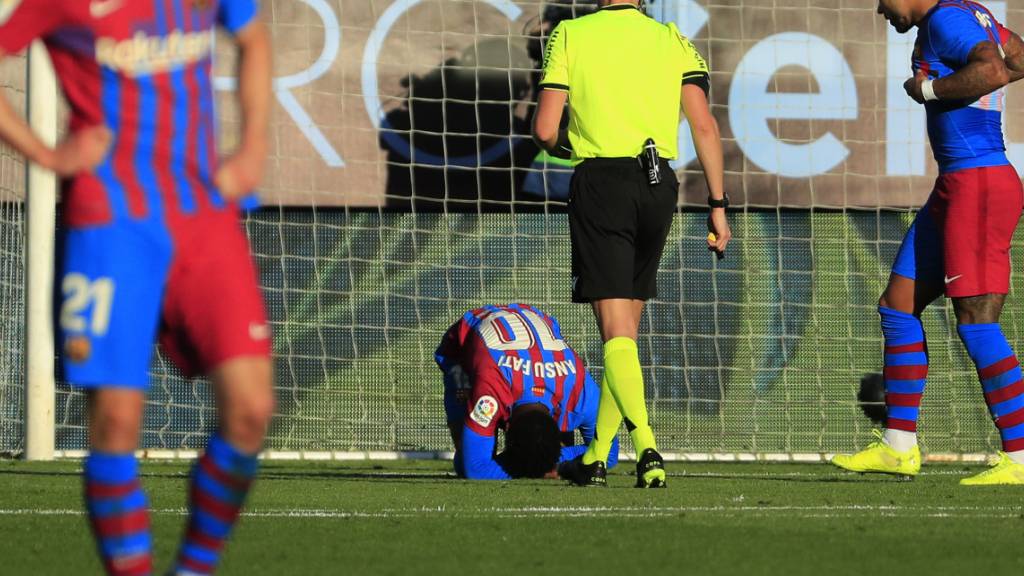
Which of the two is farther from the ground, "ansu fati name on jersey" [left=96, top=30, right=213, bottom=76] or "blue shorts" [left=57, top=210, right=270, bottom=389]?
"ansu fati name on jersey" [left=96, top=30, right=213, bottom=76]

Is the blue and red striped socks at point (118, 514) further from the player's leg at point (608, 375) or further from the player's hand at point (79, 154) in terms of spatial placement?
the player's leg at point (608, 375)

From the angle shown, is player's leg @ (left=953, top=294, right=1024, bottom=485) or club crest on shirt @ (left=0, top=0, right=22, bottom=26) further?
player's leg @ (left=953, top=294, right=1024, bottom=485)

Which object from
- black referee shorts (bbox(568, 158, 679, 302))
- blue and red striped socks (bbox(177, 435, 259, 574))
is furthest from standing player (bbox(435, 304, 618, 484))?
blue and red striped socks (bbox(177, 435, 259, 574))

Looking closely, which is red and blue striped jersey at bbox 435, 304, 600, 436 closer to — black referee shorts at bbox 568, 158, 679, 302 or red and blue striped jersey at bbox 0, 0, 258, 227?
black referee shorts at bbox 568, 158, 679, 302

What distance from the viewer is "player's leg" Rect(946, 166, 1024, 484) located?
612 centimetres

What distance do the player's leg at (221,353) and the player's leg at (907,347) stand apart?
11.8ft

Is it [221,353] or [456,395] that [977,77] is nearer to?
[456,395]

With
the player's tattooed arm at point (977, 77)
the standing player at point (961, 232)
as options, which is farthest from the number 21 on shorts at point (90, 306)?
the standing player at point (961, 232)

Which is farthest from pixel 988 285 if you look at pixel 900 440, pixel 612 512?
pixel 612 512

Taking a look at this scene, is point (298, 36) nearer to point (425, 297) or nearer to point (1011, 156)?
point (425, 297)

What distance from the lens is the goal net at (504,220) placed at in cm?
938

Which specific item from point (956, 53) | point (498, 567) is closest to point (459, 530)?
point (498, 567)

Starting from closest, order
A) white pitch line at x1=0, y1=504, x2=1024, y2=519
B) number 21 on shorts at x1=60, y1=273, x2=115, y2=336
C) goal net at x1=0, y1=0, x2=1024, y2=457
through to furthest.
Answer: number 21 on shorts at x1=60, y1=273, x2=115, y2=336, white pitch line at x1=0, y1=504, x2=1024, y2=519, goal net at x1=0, y1=0, x2=1024, y2=457

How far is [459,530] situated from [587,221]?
68.7 inches
